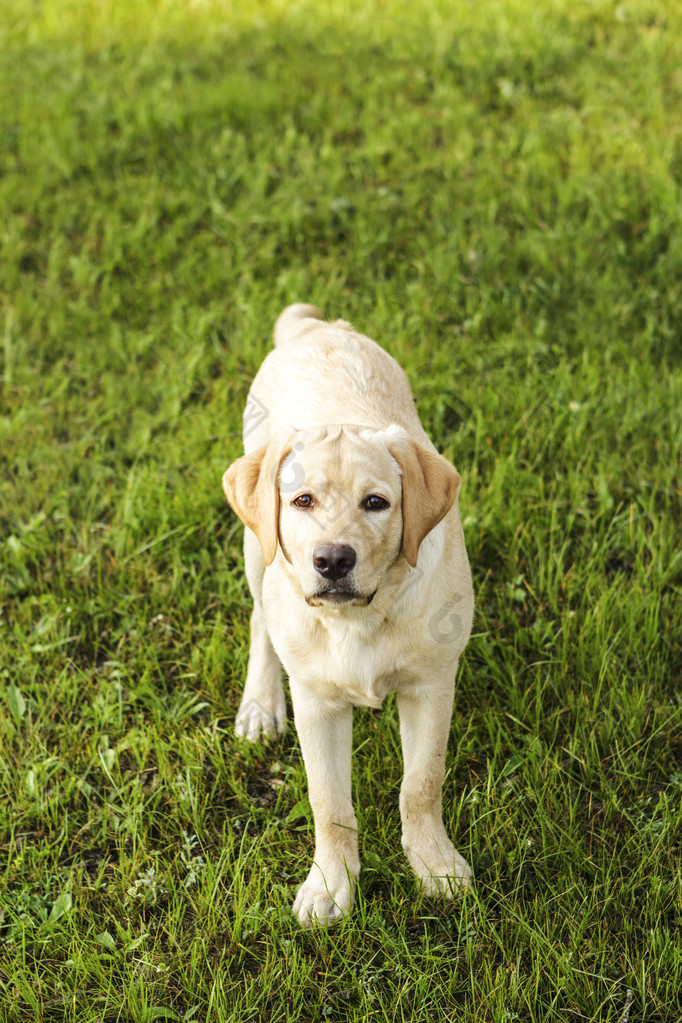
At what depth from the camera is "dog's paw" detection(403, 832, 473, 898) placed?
121 inches

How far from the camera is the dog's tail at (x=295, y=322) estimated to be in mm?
3828

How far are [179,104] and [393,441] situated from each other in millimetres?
5225

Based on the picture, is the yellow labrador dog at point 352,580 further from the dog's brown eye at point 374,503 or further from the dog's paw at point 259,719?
the dog's paw at point 259,719

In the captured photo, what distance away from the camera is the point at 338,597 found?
256cm

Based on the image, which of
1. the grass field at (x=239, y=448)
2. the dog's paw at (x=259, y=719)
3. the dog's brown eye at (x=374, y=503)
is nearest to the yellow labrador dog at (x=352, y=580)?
the dog's brown eye at (x=374, y=503)

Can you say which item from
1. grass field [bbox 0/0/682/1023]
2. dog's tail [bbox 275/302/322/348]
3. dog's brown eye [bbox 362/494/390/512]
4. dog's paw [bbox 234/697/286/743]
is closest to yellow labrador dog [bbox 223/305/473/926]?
dog's brown eye [bbox 362/494/390/512]

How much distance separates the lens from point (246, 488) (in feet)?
9.39

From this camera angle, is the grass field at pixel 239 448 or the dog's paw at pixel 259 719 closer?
the grass field at pixel 239 448

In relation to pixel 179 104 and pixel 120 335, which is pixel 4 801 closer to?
pixel 120 335

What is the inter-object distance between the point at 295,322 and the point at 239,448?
0.92 meters

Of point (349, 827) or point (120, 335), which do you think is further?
point (120, 335)

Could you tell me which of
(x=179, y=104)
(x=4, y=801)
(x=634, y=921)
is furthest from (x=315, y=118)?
(x=634, y=921)

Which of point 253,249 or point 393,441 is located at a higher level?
point 393,441
